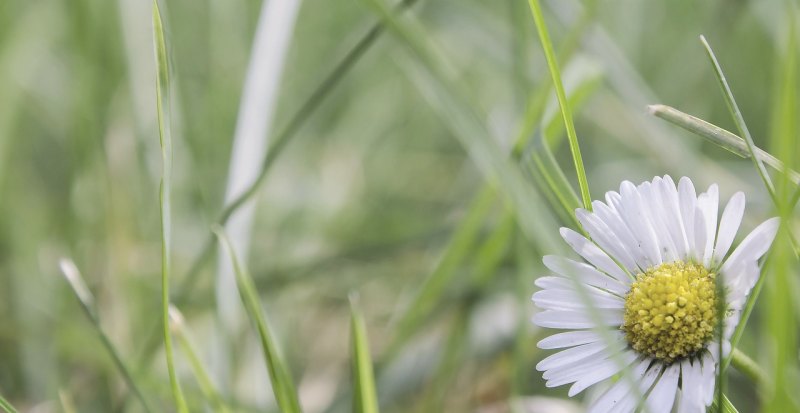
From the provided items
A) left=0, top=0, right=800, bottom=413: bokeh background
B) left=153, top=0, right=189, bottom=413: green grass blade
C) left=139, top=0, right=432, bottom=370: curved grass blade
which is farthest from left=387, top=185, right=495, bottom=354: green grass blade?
left=153, top=0, right=189, bottom=413: green grass blade

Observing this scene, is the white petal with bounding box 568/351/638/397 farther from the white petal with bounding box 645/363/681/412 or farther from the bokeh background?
the bokeh background

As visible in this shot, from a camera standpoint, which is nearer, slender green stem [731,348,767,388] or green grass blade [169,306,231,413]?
slender green stem [731,348,767,388]

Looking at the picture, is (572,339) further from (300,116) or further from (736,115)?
(300,116)

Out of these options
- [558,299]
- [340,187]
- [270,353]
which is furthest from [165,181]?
[340,187]

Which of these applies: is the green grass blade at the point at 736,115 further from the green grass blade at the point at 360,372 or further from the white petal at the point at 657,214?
the green grass blade at the point at 360,372

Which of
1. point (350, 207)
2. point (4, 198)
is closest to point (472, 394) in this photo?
point (350, 207)

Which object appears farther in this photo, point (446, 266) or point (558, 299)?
point (446, 266)

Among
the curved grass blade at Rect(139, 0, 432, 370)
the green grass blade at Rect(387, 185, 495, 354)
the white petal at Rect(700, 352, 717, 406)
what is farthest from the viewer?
the green grass blade at Rect(387, 185, 495, 354)

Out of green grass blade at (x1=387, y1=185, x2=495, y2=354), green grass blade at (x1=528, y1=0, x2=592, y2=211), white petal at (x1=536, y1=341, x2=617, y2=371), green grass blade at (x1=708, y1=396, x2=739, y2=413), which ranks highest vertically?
green grass blade at (x1=387, y1=185, x2=495, y2=354)
